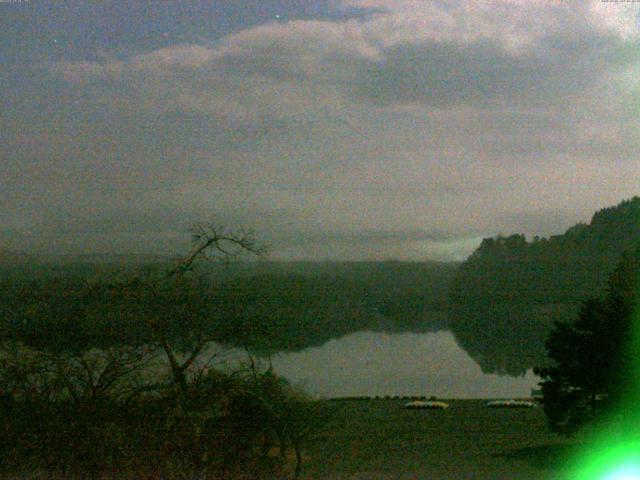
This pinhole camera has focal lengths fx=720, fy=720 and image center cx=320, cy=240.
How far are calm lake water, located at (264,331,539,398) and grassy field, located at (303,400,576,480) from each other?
2.50 ft

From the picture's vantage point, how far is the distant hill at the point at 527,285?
3511 centimetres

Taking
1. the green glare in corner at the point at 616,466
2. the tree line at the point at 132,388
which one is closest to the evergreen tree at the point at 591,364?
the green glare in corner at the point at 616,466

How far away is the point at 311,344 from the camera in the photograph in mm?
6410

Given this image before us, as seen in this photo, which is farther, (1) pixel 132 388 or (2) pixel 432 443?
(2) pixel 432 443

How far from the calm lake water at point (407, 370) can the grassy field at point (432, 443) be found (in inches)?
30.0

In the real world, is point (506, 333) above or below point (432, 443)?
below

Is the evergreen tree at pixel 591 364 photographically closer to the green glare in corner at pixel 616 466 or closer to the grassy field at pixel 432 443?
the grassy field at pixel 432 443

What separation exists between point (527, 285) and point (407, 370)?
→ 21.3 m

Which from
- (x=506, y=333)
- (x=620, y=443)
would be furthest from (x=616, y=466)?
(x=506, y=333)

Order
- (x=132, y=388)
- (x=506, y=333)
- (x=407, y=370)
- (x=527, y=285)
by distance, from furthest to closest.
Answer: (x=527, y=285) < (x=506, y=333) < (x=407, y=370) < (x=132, y=388)

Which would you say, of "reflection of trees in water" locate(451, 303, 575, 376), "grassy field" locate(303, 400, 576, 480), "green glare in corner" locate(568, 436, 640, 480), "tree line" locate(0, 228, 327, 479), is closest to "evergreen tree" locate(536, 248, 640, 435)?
"grassy field" locate(303, 400, 576, 480)

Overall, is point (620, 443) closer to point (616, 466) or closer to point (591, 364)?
point (616, 466)

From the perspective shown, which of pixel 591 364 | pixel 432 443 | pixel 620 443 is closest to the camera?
pixel 620 443

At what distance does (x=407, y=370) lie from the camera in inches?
1062
